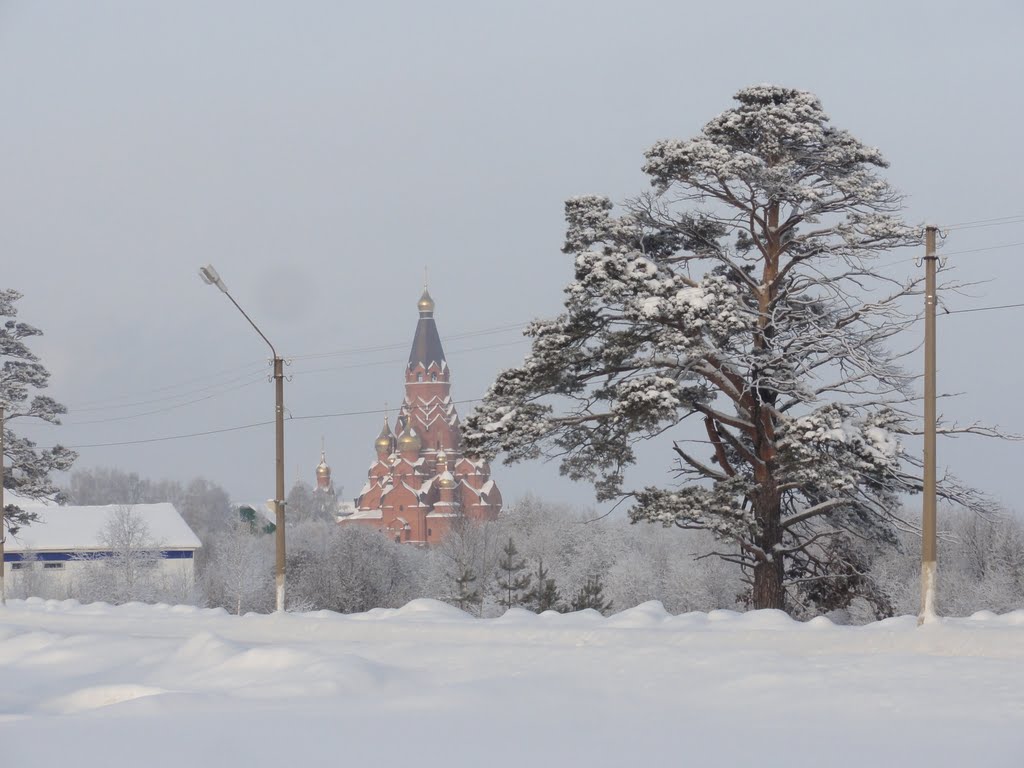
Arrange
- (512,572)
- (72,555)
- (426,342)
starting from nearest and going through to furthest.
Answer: (512,572) < (72,555) < (426,342)

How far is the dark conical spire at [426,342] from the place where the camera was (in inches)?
5640

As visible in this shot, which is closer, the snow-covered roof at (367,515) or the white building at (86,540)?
the white building at (86,540)

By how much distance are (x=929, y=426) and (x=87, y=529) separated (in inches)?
3196

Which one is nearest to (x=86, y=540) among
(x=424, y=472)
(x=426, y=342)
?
(x=424, y=472)

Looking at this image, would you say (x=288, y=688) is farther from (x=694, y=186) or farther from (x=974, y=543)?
(x=974, y=543)

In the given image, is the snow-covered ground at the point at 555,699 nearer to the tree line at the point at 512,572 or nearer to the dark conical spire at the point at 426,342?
the tree line at the point at 512,572

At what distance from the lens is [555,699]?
13539 mm

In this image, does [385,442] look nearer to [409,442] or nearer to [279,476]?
[409,442]

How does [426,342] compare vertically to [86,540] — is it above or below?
above

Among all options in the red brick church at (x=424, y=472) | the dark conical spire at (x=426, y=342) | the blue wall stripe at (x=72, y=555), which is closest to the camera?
the blue wall stripe at (x=72, y=555)

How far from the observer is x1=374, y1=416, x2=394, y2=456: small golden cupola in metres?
143

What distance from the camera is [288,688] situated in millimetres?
14219

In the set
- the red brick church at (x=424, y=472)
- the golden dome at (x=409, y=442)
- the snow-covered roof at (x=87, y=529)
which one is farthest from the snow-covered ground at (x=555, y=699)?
the golden dome at (x=409, y=442)

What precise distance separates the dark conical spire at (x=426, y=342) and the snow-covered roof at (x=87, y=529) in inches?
2091
